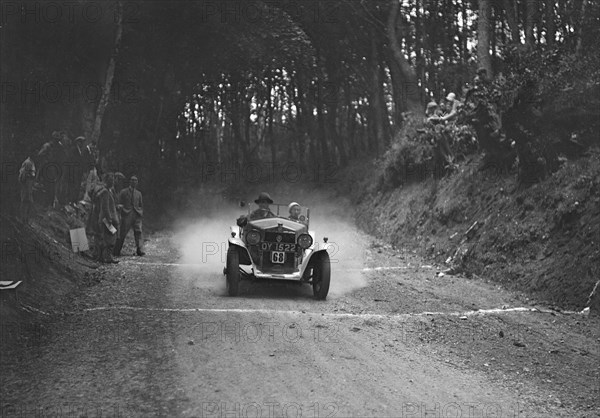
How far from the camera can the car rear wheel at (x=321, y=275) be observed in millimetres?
10750

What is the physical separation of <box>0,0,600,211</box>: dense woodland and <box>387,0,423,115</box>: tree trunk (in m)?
0.08

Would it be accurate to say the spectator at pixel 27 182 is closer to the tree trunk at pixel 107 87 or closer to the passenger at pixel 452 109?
the tree trunk at pixel 107 87

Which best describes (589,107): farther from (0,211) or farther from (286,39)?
(286,39)

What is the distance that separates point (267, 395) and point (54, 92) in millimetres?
16768

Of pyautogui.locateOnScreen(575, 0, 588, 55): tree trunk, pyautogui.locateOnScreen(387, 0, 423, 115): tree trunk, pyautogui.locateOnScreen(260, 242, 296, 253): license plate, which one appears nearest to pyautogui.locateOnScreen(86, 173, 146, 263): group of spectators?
pyautogui.locateOnScreen(260, 242, 296, 253): license plate

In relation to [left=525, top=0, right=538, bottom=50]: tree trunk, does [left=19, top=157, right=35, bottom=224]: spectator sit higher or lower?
lower

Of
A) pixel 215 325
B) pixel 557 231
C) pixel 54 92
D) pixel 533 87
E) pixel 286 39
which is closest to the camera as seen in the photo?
pixel 215 325

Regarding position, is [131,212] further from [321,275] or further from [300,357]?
[300,357]

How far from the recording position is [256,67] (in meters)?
32.6

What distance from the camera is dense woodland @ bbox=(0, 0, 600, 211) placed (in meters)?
15.8

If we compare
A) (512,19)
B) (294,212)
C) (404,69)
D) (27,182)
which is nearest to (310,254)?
(294,212)

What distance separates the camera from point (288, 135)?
170 feet

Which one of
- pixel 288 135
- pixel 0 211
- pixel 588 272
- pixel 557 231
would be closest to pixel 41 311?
pixel 0 211

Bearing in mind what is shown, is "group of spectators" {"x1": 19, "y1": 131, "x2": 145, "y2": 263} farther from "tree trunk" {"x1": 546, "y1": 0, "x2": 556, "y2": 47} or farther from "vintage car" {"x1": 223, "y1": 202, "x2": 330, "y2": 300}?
"tree trunk" {"x1": 546, "y1": 0, "x2": 556, "y2": 47}
